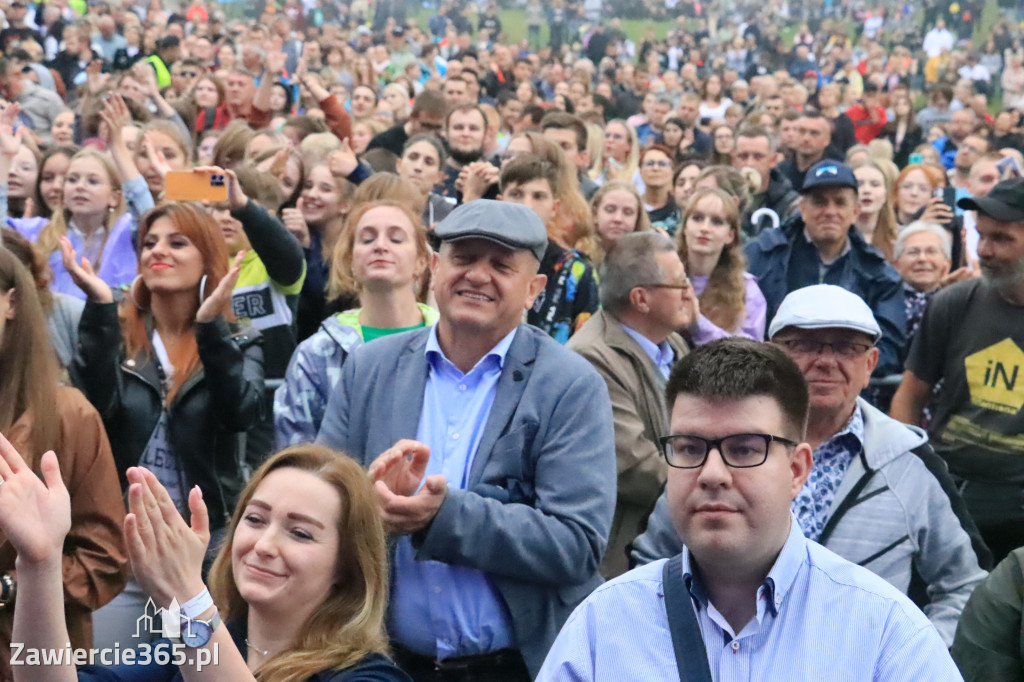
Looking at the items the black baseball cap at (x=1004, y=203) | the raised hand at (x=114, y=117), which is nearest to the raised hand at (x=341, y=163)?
the raised hand at (x=114, y=117)

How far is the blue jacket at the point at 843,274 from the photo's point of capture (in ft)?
19.9

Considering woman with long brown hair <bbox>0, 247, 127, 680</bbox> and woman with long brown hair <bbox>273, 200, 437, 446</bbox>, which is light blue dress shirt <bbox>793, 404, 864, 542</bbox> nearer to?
woman with long brown hair <bbox>273, 200, 437, 446</bbox>

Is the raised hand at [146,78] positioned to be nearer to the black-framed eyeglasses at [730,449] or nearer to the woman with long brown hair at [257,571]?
the woman with long brown hair at [257,571]

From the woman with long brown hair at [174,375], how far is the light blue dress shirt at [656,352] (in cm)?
131

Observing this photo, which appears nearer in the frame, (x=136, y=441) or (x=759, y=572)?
(x=759, y=572)

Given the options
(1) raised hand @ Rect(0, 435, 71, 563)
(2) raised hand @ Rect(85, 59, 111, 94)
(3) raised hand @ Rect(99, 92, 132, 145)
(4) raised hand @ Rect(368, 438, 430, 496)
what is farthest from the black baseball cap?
(2) raised hand @ Rect(85, 59, 111, 94)

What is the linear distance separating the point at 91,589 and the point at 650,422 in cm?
194

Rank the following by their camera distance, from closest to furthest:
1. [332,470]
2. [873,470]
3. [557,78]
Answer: [332,470] → [873,470] → [557,78]

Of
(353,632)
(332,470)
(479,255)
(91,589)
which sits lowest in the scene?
(91,589)

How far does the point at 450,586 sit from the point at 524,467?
1.12ft

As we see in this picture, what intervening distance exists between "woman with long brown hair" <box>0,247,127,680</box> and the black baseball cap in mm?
3072

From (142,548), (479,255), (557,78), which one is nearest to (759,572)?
(142,548)

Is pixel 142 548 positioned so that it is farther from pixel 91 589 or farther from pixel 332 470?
pixel 91 589

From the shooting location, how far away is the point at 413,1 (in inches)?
1135
